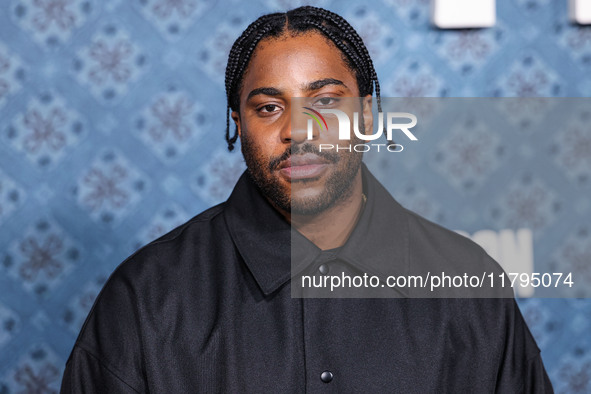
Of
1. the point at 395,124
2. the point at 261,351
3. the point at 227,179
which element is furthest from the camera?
the point at 227,179

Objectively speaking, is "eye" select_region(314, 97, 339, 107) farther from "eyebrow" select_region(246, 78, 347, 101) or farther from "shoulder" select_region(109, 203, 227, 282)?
"shoulder" select_region(109, 203, 227, 282)

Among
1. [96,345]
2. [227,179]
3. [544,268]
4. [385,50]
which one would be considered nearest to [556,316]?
[544,268]

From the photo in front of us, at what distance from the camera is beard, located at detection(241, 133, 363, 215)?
47.1 inches

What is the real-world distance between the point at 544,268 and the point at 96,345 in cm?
133

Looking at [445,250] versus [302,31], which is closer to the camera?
[302,31]

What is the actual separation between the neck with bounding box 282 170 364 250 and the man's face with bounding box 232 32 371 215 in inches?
1.2

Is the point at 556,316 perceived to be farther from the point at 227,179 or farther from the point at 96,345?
the point at 96,345

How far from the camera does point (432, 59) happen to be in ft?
6.27

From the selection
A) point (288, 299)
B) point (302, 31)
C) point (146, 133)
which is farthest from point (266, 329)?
point (146, 133)

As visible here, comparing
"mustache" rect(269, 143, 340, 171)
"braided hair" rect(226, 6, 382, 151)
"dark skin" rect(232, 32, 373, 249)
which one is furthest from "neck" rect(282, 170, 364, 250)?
"braided hair" rect(226, 6, 382, 151)

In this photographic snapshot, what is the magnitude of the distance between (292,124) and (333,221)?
22cm

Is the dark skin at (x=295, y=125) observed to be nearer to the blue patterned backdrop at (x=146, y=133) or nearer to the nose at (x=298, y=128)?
the nose at (x=298, y=128)

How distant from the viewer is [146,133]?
6.14 ft

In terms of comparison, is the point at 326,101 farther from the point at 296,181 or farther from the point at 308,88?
the point at 296,181
